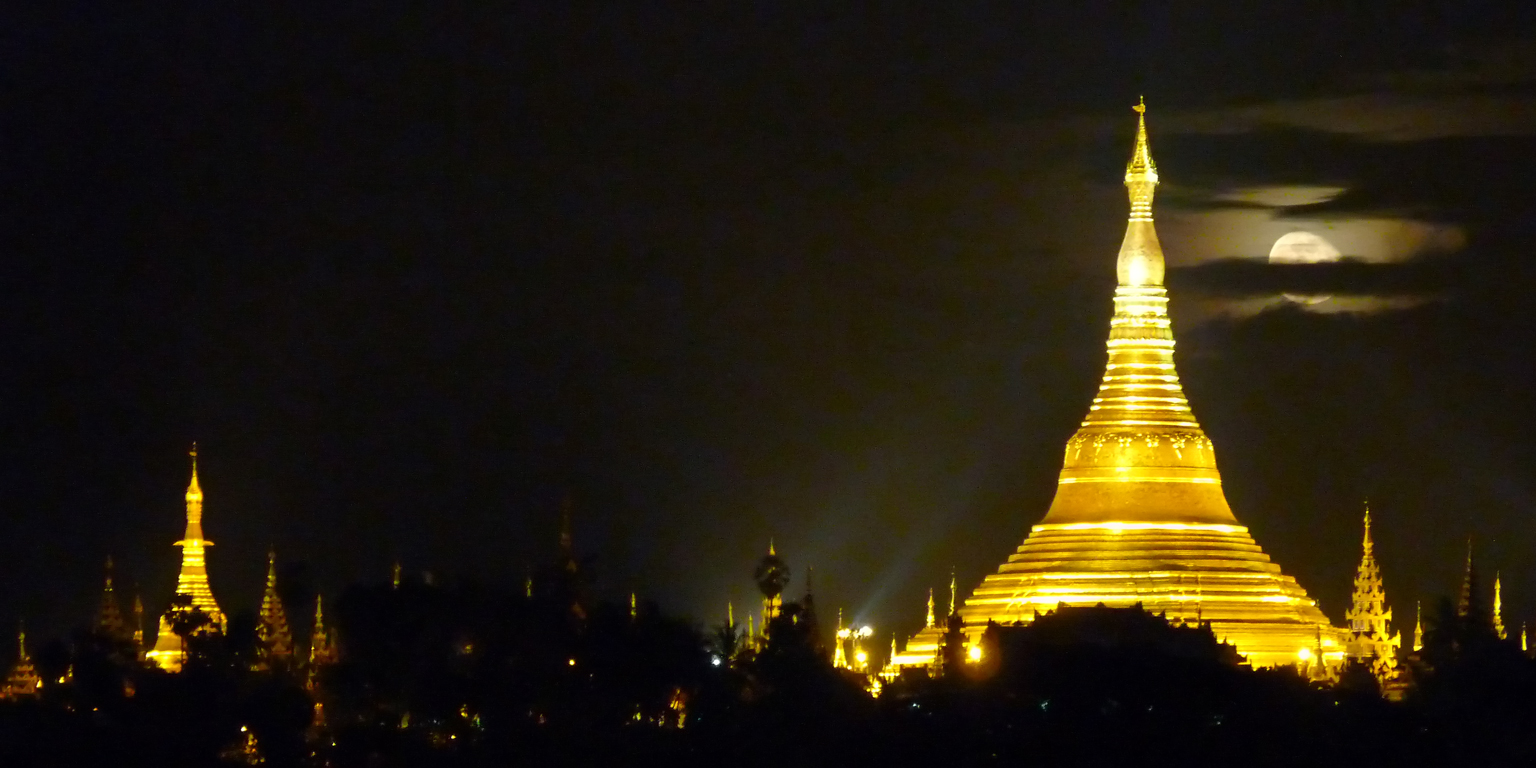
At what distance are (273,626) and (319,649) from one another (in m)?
1.13

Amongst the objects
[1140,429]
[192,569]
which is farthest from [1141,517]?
[192,569]

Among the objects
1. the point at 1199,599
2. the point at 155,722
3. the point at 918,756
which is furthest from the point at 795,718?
the point at 1199,599

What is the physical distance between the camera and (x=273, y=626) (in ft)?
241

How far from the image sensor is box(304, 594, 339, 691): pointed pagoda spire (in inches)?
2576

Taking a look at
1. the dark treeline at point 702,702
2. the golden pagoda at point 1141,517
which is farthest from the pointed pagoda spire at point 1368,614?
the dark treeline at point 702,702

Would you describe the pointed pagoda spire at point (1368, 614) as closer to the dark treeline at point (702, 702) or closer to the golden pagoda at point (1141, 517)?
the golden pagoda at point (1141, 517)

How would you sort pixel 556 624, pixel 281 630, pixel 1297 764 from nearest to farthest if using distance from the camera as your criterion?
pixel 1297 764
pixel 556 624
pixel 281 630

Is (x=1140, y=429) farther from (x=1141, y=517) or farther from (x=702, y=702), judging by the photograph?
(x=702, y=702)

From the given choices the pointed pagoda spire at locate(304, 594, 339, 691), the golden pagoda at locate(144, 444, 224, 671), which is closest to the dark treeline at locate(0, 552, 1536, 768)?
the pointed pagoda spire at locate(304, 594, 339, 691)

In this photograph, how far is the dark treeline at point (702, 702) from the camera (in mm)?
58250

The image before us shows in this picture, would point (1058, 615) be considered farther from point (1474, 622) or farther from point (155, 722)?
point (155, 722)

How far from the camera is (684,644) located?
62.5 meters

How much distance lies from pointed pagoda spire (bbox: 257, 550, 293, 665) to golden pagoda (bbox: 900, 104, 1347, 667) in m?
8.42

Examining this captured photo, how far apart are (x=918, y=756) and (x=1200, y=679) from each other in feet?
13.4
